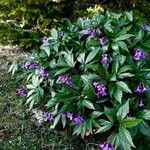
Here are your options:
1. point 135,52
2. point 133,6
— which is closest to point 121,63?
point 135,52

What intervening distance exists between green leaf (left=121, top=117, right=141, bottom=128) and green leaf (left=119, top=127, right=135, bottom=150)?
0.11 feet

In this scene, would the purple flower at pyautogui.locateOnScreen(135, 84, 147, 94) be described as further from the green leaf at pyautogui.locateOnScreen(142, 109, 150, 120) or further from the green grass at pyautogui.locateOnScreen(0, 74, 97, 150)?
the green grass at pyautogui.locateOnScreen(0, 74, 97, 150)

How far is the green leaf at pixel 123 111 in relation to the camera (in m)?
3.12

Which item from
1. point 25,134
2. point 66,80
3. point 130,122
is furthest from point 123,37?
point 25,134

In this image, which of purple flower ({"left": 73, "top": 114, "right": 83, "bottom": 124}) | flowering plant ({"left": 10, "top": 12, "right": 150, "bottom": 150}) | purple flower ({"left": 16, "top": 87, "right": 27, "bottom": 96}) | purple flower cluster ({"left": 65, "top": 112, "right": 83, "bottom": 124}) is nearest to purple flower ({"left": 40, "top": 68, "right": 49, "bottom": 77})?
flowering plant ({"left": 10, "top": 12, "right": 150, "bottom": 150})

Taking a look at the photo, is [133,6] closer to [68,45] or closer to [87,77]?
[68,45]

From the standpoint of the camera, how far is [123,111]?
3.14 m

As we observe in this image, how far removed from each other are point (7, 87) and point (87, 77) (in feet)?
3.90

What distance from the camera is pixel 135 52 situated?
3561 millimetres

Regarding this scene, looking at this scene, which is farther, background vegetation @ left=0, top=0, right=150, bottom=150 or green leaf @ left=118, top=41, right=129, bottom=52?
background vegetation @ left=0, top=0, right=150, bottom=150

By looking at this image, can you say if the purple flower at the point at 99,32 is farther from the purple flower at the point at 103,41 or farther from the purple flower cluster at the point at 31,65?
the purple flower cluster at the point at 31,65

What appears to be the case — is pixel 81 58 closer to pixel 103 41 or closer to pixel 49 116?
pixel 103 41

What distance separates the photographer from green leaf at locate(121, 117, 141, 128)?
3021 mm

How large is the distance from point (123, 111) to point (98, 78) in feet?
1.23
